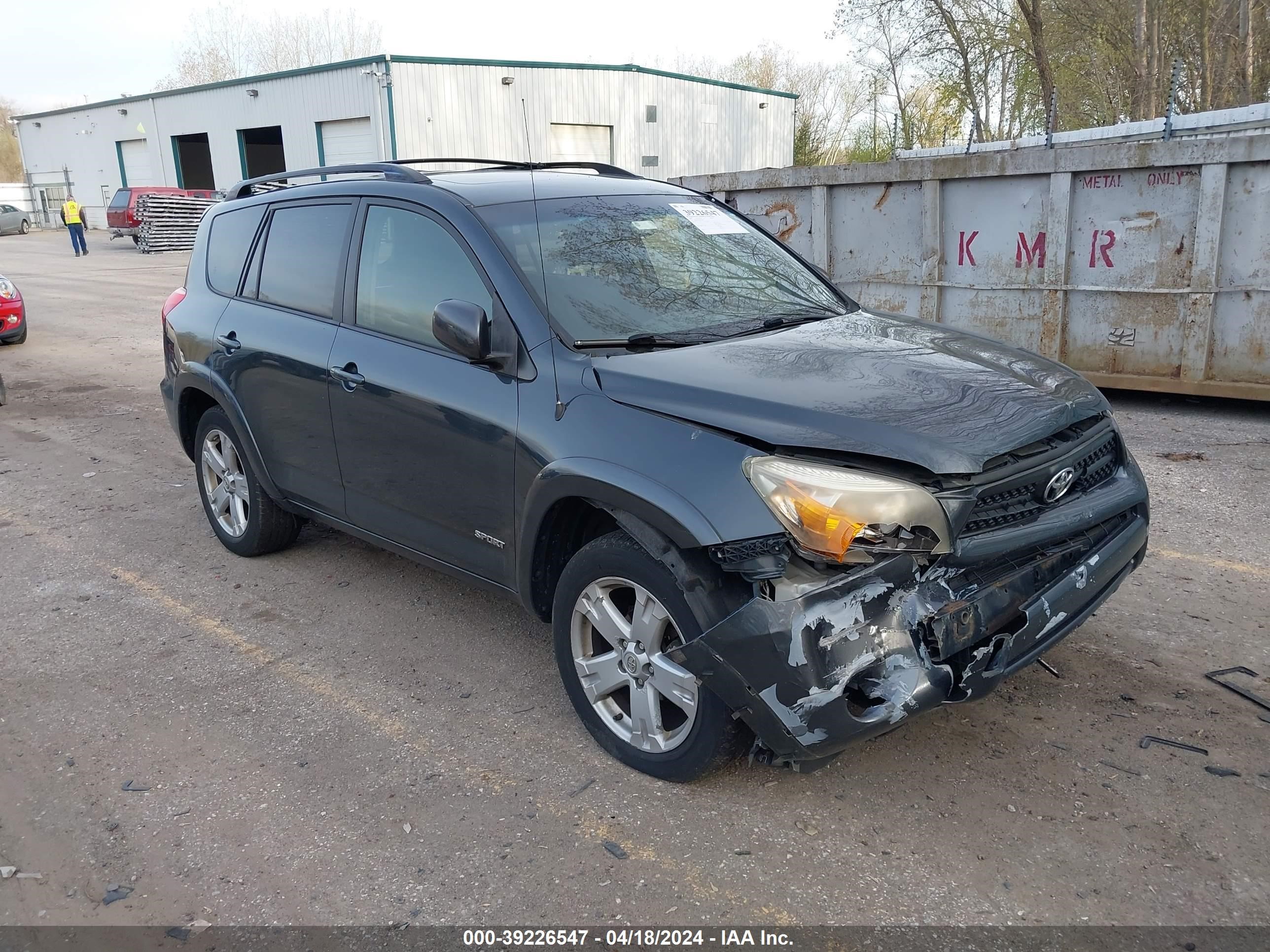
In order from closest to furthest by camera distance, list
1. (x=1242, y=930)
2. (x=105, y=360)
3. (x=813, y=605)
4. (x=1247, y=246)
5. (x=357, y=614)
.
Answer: (x=1242, y=930) < (x=813, y=605) < (x=357, y=614) < (x=1247, y=246) < (x=105, y=360)

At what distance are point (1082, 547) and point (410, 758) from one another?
2.28m

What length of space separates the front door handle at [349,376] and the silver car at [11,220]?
153ft

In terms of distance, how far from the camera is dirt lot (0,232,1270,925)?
2766 mm

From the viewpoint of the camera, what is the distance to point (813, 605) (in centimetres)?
270

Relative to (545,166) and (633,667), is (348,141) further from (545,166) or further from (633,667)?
(633,667)

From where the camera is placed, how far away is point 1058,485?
3145 millimetres

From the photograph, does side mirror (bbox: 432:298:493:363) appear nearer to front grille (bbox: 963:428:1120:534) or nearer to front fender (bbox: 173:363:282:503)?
front grille (bbox: 963:428:1120:534)

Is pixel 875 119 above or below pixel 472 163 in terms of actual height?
above

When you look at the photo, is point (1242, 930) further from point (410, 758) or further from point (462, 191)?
point (462, 191)

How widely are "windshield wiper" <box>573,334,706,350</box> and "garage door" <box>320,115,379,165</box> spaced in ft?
96.3

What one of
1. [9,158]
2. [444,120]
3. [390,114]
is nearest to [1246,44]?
[444,120]

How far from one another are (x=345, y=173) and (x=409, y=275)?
37.1 inches

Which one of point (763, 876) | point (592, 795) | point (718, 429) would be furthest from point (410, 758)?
point (718, 429)

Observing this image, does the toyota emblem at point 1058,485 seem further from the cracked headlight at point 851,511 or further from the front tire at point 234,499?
the front tire at point 234,499
